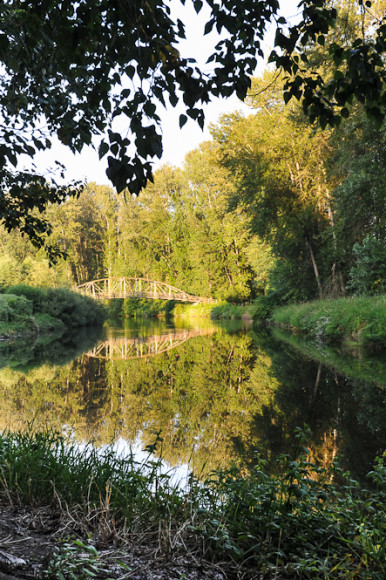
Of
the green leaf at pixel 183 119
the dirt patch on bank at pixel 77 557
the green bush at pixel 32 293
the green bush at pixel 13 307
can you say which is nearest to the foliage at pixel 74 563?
the dirt patch on bank at pixel 77 557

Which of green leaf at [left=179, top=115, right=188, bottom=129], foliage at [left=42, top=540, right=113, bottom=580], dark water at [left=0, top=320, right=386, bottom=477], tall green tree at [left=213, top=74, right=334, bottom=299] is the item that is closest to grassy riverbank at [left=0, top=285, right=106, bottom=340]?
dark water at [left=0, top=320, right=386, bottom=477]

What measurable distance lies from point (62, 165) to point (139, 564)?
414 cm

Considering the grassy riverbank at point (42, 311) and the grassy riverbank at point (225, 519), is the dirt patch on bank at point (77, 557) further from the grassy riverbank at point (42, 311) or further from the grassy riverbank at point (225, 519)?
the grassy riverbank at point (42, 311)

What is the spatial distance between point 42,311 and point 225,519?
78.6ft

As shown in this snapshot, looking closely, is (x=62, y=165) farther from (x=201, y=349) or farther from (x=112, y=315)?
(x=112, y=315)

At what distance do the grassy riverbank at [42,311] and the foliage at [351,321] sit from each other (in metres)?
13.0

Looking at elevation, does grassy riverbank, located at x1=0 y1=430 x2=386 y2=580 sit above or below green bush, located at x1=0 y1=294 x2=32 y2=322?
below

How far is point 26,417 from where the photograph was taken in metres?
5.97

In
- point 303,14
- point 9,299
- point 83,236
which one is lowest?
point 9,299

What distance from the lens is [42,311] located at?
24.8 metres

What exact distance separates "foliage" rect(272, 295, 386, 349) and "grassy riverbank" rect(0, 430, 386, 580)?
10134 mm

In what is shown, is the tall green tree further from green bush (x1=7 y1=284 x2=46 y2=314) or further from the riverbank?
green bush (x1=7 y1=284 x2=46 y2=314)

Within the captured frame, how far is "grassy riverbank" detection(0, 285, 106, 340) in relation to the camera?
66.3 feet

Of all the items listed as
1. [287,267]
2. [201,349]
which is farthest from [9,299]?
[287,267]
